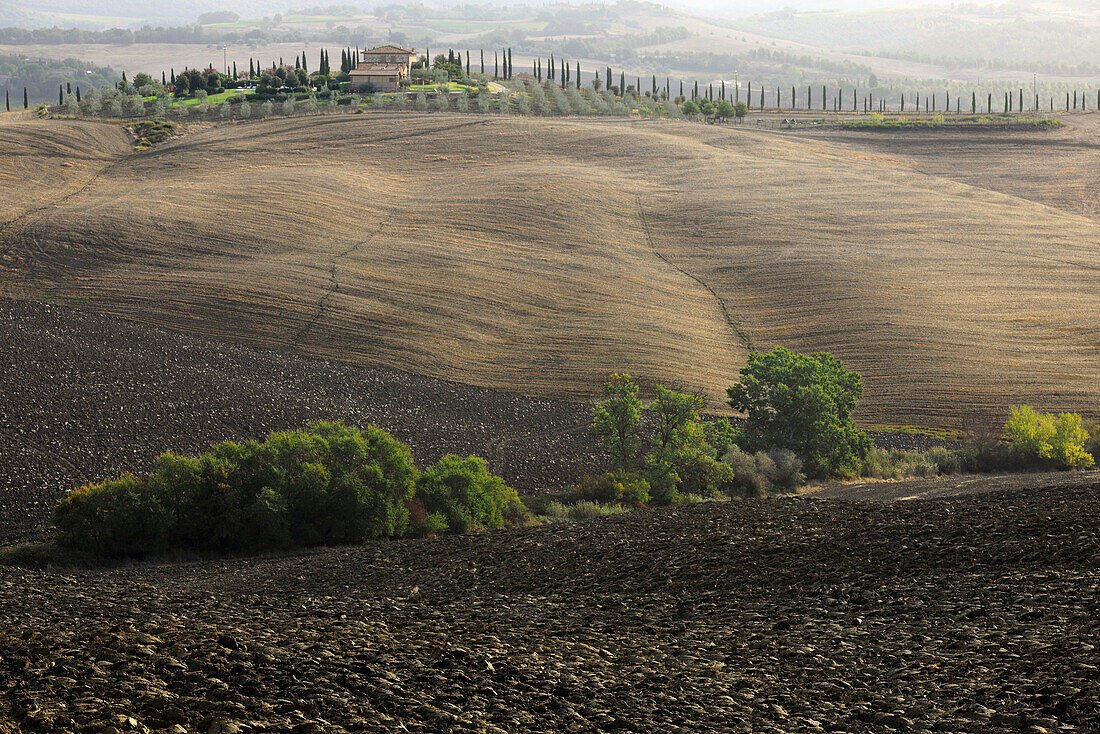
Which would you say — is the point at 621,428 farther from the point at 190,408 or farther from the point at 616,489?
the point at 190,408

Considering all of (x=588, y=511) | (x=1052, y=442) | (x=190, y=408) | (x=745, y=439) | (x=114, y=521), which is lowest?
(x=588, y=511)

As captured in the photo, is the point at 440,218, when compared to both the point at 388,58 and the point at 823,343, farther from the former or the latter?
the point at 388,58

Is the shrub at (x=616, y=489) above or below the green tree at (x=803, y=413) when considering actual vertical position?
below

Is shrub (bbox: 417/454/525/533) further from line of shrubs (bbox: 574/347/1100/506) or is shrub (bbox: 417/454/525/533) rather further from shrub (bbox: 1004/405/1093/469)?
shrub (bbox: 1004/405/1093/469)

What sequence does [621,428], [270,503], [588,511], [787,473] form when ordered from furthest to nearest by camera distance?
1. [621,428]
2. [787,473]
3. [588,511]
4. [270,503]

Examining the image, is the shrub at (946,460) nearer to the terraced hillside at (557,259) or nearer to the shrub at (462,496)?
the terraced hillside at (557,259)

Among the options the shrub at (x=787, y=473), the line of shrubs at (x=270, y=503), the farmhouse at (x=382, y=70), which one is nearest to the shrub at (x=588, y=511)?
the line of shrubs at (x=270, y=503)

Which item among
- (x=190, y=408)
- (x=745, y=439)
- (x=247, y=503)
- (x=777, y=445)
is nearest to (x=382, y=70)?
(x=190, y=408)
